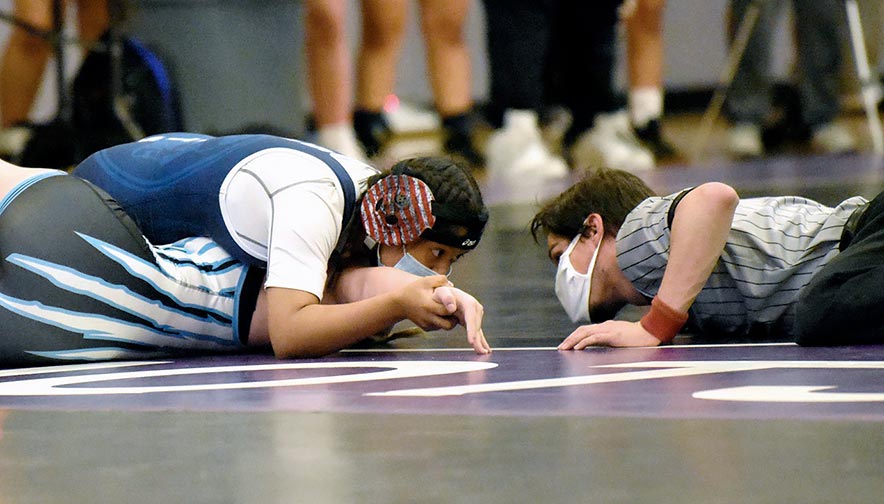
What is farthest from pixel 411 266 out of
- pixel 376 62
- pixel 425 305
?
pixel 376 62

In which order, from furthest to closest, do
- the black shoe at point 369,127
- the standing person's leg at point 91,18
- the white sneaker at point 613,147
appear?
1. the white sneaker at point 613,147
2. the black shoe at point 369,127
3. the standing person's leg at point 91,18

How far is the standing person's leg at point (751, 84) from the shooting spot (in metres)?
9.06

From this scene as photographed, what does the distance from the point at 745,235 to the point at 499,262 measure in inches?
67.5

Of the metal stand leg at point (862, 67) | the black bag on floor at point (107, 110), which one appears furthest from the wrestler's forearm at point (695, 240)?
the metal stand leg at point (862, 67)

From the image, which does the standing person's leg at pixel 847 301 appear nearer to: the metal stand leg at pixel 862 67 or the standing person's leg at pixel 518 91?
the standing person's leg at pixel 518 91

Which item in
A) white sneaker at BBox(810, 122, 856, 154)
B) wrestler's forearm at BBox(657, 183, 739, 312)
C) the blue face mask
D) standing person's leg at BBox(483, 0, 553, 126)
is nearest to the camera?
wrestler's forearm at BBox(657, 183, 739, 312)

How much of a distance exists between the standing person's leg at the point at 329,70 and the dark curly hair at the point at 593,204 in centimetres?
393

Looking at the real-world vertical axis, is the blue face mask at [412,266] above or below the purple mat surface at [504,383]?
above

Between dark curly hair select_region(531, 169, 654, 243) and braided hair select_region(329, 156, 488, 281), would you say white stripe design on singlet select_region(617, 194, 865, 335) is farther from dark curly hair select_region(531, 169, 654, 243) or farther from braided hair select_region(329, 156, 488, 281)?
braided hair select_region(329, 156, 488, 281)

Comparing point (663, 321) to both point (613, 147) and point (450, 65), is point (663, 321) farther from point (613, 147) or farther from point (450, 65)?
point (613, 147)

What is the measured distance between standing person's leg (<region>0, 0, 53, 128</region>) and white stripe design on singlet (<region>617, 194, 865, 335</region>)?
4858mm

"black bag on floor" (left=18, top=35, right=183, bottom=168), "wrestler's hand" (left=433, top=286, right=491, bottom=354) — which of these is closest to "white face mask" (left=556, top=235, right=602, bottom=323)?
"wrestler's hand" (left=433, top=286, right=491, bottom=354)

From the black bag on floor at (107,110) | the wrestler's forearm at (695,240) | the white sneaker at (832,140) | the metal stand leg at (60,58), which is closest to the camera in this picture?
the wrestler's forearm at (695,240)

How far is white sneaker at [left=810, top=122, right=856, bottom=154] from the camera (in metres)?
9.20
